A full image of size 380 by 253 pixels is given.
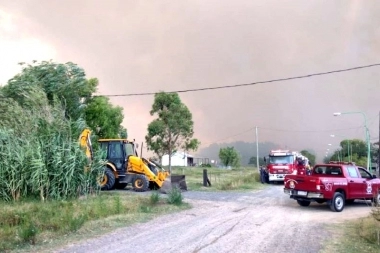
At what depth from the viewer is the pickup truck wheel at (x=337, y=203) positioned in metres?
16.8

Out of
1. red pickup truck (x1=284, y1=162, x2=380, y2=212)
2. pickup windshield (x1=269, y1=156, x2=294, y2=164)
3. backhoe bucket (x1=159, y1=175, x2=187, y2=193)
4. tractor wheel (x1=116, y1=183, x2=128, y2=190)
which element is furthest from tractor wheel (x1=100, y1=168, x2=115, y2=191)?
pickup windshield (x1=269, y1=156, x2=294, y2=164)

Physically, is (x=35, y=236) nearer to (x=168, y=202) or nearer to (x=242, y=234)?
(x=242, y=234)

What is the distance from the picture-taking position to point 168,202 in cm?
1716

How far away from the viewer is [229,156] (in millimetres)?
79688

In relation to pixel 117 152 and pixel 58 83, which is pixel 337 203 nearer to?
pixel 117 152

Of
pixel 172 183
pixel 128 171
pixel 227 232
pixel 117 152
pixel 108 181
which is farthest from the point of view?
pixel 172 183

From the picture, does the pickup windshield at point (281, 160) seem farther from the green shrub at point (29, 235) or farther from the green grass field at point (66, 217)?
the green shrub at point (29, 235)

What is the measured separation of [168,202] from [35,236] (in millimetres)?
7427

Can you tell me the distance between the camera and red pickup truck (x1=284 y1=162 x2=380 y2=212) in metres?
16.7

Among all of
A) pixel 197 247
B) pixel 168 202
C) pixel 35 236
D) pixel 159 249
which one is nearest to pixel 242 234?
pixel 197 247

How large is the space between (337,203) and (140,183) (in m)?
10.5

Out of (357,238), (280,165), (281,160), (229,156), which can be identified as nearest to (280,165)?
(280,165)

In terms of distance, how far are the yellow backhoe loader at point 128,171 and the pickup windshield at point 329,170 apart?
762 centimetres

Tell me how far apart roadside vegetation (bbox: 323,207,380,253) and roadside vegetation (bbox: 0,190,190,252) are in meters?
5.86
